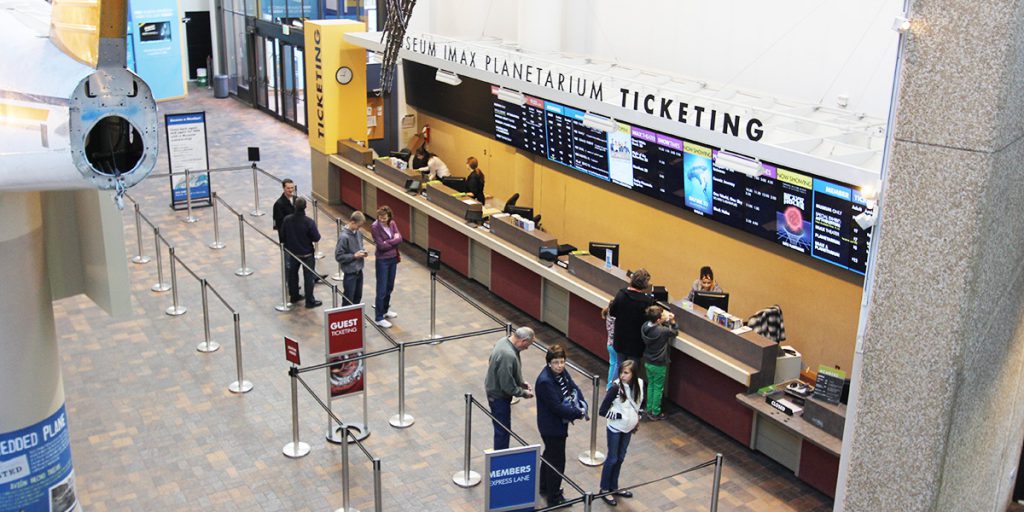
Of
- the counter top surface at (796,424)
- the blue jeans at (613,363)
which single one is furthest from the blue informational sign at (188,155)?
the counter top surface at (796,424)

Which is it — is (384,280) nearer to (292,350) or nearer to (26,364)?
(292,350)

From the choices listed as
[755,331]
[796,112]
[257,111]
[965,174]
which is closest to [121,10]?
[965,174]

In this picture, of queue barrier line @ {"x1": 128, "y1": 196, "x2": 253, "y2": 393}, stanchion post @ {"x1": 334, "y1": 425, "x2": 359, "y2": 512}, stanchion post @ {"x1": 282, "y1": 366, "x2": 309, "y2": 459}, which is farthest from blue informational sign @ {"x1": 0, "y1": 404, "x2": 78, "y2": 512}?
queue barrier line @ {"x1": 128, "y1": 196, "x2": 253, "y2": 393}

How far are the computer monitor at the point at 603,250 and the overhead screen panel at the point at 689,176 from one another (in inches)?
34.6

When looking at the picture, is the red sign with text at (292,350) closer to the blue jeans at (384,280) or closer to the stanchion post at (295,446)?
the stanchion post at (295,446)

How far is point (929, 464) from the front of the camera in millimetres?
5223

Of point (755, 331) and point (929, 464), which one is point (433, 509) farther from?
point (929, 464)

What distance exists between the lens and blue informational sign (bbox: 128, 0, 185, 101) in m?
24.4

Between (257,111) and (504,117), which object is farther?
(257,111)

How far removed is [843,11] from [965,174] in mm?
6261

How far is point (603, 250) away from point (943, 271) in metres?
6.78

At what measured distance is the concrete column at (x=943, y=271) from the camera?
4680 millimetres

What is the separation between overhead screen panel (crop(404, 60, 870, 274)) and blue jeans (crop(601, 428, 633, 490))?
9.89 feet

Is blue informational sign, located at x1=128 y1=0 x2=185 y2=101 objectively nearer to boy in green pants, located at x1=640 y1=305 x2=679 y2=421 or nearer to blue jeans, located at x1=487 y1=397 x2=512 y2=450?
boy in green pants, located at x1=640 y1=305 x2=679 y2=421
